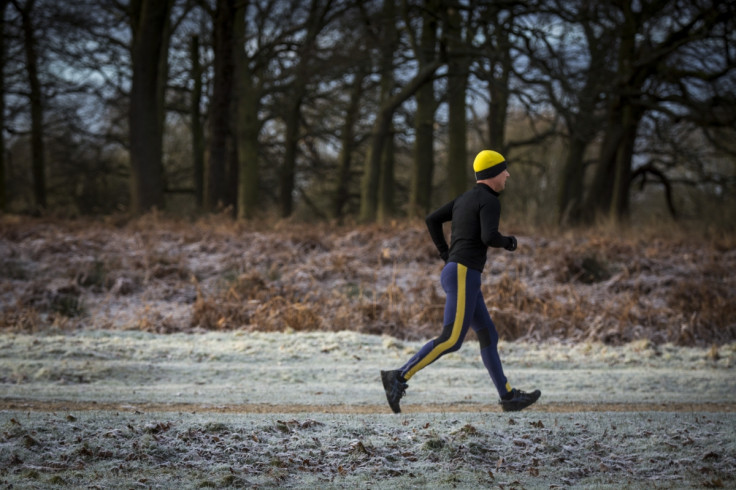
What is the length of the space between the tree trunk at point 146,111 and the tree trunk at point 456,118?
7025mm

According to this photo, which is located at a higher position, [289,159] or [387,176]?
[289,159]

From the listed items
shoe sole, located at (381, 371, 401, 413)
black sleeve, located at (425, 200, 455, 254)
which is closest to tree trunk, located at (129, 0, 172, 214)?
shoe sole, located at (381, 371, 401, 413)

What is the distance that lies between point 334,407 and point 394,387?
0.91 meters

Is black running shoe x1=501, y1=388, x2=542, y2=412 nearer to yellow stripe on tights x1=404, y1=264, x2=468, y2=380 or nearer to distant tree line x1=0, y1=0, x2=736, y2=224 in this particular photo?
yellow stripe on tights x1=404, y1=264, x2=468, y2=380

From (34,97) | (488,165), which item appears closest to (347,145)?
(34,97)

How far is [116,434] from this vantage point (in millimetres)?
5219

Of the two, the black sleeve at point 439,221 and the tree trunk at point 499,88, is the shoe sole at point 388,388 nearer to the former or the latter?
the black sleeve at point 439,221

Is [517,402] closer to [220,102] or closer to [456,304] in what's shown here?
[456,304]

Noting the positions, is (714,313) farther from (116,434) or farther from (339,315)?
(116,434)

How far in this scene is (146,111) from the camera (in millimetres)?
18953

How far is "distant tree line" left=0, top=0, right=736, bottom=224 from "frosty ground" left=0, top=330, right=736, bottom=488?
8.87 meters

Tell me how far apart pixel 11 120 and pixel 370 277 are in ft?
56.4

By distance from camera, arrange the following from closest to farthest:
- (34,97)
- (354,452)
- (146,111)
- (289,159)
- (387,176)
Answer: (354,452), (146,111), (34,97), (387,176), (289,159)

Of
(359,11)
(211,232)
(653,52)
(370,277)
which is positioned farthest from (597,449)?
(359,11)
